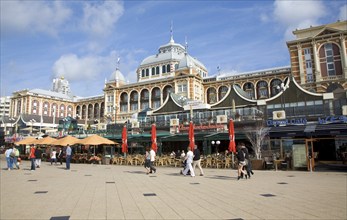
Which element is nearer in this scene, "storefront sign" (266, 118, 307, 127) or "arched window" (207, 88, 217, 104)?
"storefront sign" (266, 118, 307, 127)

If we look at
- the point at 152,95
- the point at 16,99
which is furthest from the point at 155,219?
the point at 16,99

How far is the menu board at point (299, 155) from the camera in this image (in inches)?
653

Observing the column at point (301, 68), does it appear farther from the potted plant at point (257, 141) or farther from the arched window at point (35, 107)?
the arched window at point (35, 107)

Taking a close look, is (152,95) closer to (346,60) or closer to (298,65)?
(298,65)

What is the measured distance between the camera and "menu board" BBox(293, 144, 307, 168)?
16594 millimetres

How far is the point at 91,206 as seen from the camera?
22.6 ft

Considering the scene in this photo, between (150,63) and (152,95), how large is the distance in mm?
11204

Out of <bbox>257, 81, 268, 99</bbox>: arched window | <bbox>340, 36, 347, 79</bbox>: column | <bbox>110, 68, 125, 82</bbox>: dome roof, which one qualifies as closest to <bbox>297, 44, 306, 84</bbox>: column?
<bbox>340, 36, 347, 79</bbox>: column

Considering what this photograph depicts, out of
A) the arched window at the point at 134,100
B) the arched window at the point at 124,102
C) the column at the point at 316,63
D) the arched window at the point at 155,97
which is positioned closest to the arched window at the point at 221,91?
the arched window at the point at 155,97

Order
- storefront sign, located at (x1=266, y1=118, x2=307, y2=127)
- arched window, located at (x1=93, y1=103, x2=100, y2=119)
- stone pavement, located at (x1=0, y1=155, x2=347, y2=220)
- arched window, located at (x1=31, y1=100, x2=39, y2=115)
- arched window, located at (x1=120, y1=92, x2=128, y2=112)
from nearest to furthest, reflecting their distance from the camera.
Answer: stone pavement, located at (x1=0, y1=155, x2=347, y2=220), storefront sign, located at (x1=266, y1=118, x2=307, y2=127), arched window, located at (x1=120, y1=92, x2=128, y2=112), arched window, located at (x1=31, y1=100, x2=39, y2=115), arched window, located at (x1=93, y1=103, x2=100, y2=119)

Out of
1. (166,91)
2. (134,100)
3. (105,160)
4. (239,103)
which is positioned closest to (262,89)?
(166,91)

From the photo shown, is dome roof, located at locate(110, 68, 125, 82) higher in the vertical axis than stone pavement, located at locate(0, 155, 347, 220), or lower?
higher

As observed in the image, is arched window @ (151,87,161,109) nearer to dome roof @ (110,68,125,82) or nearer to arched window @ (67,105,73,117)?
dome roof @ (110,68,125,82)

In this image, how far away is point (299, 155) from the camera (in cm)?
1672
